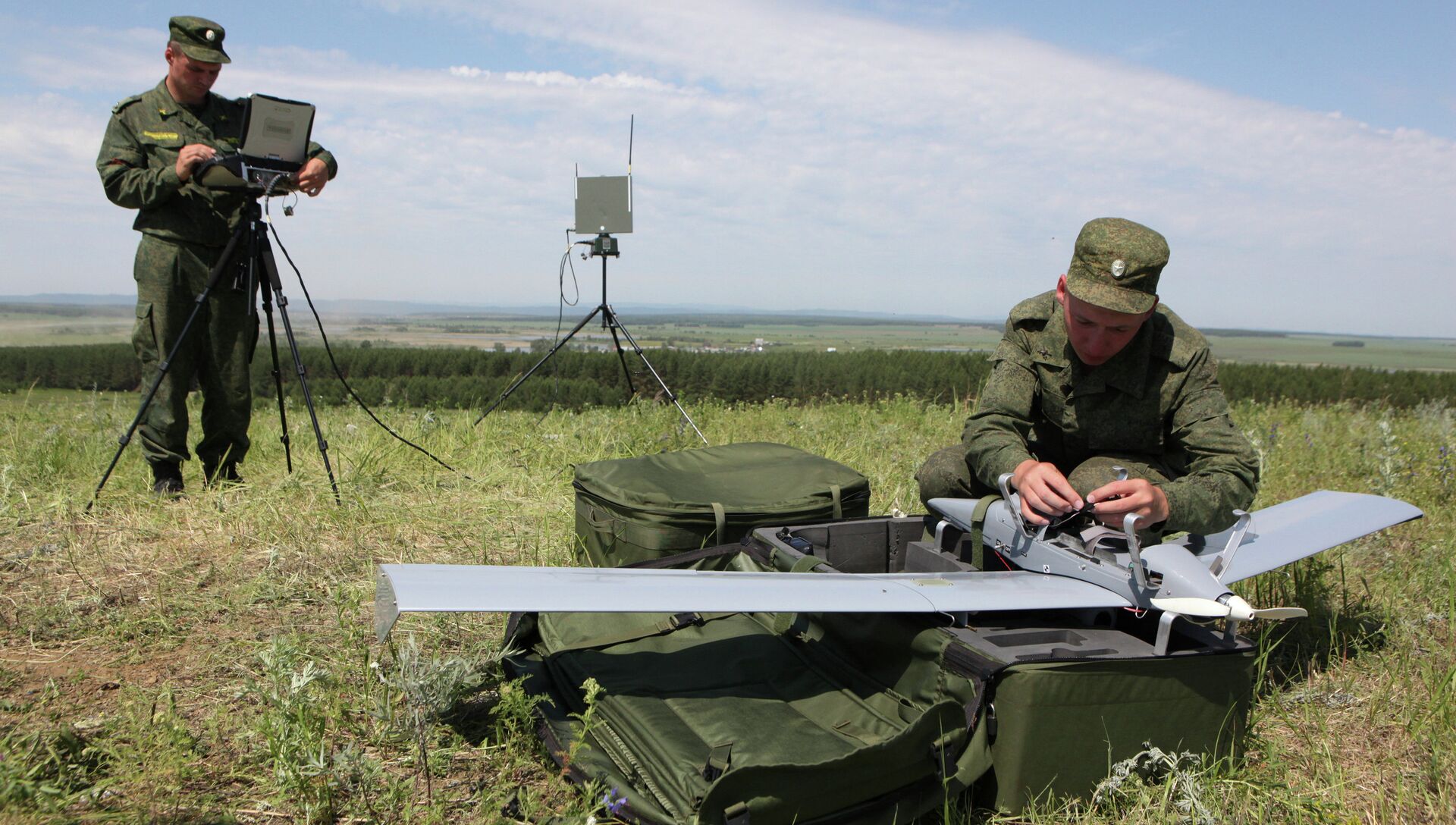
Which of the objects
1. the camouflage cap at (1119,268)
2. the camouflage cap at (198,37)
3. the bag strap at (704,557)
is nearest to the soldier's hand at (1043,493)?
the camouflage cap at (1119,268)

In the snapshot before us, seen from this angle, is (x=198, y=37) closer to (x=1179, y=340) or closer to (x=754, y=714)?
(x=754, y=714)

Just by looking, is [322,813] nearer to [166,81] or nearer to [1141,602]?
[1141,602]

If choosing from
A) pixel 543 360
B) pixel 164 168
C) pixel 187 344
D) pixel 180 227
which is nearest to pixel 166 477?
pixel 187 344

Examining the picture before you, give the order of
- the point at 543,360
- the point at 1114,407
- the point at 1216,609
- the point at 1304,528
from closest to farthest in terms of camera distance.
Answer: the point at 1216,609 → the point at 1304,528 → the point at 1114,407 → the point at 543,360

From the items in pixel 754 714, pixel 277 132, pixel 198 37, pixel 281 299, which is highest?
pixel 198 37

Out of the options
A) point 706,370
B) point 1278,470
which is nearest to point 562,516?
point 1278,470

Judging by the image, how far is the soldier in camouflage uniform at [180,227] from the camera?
13.0ft

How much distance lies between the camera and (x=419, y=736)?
203 centimetres

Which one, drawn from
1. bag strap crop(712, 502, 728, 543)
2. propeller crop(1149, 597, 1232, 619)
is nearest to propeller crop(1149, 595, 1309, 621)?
propeller crop(1149, 597, 1232, 619)

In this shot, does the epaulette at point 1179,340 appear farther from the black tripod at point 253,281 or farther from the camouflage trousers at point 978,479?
the black tripod at point 253,281

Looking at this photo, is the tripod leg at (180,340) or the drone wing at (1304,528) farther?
the tripod leg at (180,340)

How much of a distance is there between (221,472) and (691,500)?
287 centimetres

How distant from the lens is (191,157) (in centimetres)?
383

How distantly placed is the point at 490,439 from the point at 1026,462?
4.07 m
